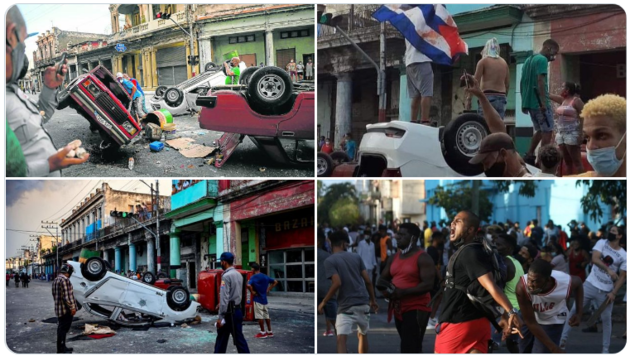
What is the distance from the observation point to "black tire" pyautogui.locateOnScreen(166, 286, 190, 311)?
661 centimetres

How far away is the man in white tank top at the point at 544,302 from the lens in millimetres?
5566

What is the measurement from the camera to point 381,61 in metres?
6.57

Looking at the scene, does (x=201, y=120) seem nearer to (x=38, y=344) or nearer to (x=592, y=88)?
(x=38, y=344)

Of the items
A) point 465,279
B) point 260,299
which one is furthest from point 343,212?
point 465,279

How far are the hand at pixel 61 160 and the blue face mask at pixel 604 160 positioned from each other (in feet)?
14.9

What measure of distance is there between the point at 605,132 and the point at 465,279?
96.0 inches

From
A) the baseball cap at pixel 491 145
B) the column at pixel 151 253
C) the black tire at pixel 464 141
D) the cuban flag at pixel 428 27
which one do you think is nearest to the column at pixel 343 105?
the cuban flag at pixel 428 27

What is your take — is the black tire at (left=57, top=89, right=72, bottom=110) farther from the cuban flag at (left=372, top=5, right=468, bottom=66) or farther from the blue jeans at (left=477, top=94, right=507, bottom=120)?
the blue jeans at (left=477, top=94, right=507, bottom=120)

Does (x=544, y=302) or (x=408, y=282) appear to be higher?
(x=408, y=282)

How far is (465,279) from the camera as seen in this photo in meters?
4.96

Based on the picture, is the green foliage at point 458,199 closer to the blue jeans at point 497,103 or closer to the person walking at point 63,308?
the blue jeans at point 497,103

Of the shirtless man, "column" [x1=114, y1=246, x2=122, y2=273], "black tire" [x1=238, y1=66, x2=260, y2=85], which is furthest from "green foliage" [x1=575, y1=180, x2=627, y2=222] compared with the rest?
"column" [x1=114, y1=246, x2=122, y2=273]

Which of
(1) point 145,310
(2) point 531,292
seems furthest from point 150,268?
(2) point 531,292

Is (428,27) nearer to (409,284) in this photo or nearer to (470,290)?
(409,284)
